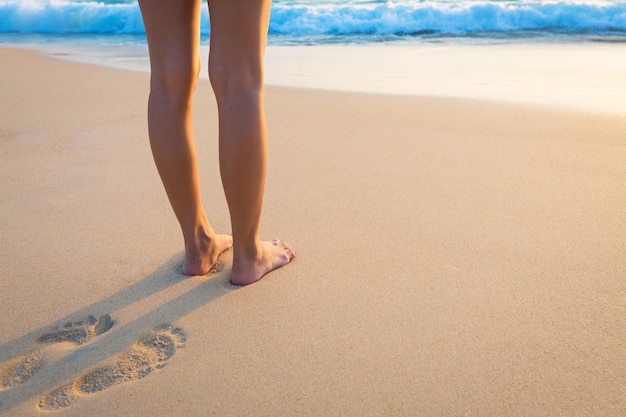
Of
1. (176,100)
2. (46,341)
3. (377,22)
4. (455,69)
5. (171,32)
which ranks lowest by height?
(46,341)

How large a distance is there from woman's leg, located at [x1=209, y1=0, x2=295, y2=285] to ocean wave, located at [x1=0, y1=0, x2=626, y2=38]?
22.4 feet

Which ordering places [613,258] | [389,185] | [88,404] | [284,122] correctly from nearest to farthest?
[88,404] < [613,258] < [389,185] < [284,122]

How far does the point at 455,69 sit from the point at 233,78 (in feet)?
12.1

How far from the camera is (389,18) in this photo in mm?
8312

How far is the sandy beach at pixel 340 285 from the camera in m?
1.07

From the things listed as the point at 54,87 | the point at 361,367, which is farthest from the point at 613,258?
the point at 54,87

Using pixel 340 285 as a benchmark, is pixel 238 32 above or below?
above

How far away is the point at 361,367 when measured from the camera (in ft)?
3.69

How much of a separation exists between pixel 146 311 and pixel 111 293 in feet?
0.47

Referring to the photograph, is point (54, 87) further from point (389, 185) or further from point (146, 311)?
point (146, 311)

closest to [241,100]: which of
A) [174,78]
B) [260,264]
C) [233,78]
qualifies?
[233,78]

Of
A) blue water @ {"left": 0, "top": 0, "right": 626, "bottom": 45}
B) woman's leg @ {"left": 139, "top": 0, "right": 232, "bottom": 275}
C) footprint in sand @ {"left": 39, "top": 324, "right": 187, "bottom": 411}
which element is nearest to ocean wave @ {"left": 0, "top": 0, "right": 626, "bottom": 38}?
blue water @ {"left": 0, "top": 0, "right": 626, "bottom": 45}

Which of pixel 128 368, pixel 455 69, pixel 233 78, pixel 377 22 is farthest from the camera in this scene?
pixel 377 22

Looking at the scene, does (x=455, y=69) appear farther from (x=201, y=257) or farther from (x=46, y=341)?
(x=46, y=341)
